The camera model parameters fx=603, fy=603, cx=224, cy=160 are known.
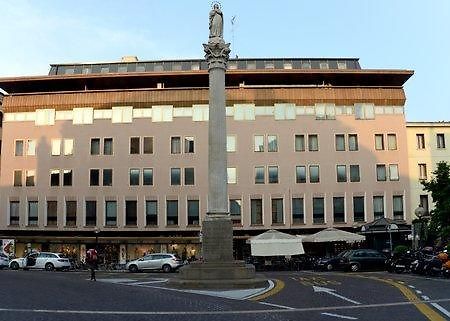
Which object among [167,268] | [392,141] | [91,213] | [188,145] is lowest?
[167,268]

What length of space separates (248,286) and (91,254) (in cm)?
1224

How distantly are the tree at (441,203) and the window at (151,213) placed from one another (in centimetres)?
2736

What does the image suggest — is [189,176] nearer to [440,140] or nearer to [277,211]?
[277,211]

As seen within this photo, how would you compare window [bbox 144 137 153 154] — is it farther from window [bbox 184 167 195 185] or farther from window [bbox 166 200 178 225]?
window [bbox 166 200 178 225]

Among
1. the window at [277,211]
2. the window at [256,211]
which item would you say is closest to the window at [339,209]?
the window at [277,211]

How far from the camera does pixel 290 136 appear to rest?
58812mm

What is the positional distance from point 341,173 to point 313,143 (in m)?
3.97

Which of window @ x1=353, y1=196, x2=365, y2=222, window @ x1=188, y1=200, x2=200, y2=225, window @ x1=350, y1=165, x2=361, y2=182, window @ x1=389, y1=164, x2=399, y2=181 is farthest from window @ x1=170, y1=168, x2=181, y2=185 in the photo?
window @ x1=389, y1=164, x2=399, y2=181

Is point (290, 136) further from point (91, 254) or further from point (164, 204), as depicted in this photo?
point (91, 254)

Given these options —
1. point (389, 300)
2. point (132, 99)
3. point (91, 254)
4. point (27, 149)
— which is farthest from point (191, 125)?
point (389, 300)

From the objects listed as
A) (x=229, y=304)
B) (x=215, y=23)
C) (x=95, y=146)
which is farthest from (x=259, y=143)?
(x=229, y=304)

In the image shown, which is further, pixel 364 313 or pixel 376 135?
pixel 376 135

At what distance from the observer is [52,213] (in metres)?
59.0

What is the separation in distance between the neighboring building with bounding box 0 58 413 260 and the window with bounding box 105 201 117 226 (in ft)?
0.45
